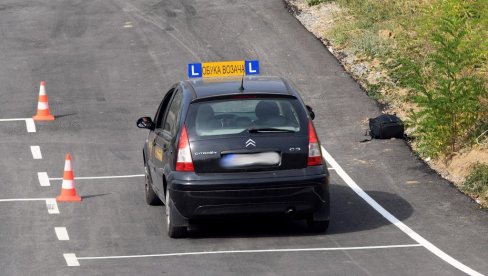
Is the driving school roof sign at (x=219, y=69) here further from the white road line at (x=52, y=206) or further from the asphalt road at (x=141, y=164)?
the white road line at (x=52, y=206)

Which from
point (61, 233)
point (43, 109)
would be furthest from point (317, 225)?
point (43, 109)

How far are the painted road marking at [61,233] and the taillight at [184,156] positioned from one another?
1666 mm

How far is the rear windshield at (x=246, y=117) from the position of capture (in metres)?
13.4

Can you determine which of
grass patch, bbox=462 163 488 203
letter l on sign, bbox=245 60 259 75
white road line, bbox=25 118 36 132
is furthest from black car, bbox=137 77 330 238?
white road line, bbox=25 118 36 132

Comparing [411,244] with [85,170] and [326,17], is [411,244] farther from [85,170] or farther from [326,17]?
[326,17]

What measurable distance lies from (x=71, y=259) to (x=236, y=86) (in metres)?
2.82

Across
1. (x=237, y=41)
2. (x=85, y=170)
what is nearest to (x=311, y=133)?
(x=85, y=170)

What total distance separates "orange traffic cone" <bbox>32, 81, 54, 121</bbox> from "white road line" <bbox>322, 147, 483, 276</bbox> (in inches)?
219

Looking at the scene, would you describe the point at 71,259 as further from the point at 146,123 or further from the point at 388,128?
the point at 388,128

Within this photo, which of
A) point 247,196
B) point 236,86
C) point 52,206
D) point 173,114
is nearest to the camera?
point 247,196

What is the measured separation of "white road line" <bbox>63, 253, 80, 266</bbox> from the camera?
41.6ft

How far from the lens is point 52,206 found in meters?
15.9

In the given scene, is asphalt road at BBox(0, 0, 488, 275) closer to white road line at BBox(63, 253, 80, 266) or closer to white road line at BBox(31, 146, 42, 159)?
white road line at BBox(63, 253, 80, 266)

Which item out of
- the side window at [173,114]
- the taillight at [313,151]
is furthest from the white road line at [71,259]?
the taillight at [313,151]
